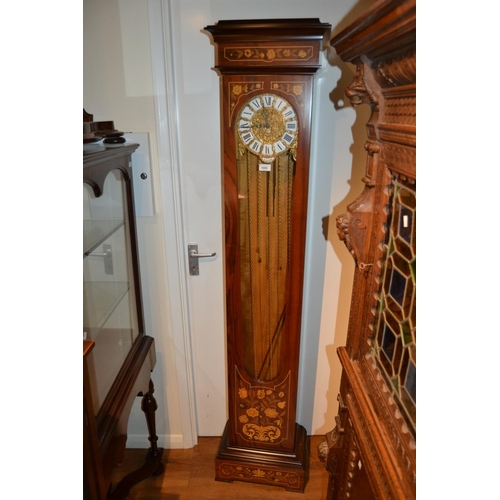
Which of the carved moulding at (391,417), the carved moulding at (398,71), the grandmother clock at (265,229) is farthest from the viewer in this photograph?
the grandmother clock at (265,229)

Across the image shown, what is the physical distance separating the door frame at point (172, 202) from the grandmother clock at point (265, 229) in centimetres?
24

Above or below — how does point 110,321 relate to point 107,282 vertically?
below

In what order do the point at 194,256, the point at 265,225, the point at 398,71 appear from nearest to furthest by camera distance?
the point at 398,71, the point at 265,225, the point at 194,256

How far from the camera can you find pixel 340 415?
1232mm

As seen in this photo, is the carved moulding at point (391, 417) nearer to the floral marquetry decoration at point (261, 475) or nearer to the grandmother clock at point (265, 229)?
the grandmother clock at point (265, 229)

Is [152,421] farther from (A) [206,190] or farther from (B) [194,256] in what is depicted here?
(A) [206,190]

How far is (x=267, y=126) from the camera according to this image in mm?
1593

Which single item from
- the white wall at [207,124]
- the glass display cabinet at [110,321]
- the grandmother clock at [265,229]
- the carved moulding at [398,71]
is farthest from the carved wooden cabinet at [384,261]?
the white wall at [207,124]

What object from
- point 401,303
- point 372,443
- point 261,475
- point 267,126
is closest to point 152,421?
point 261,475

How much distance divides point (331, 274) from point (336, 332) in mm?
314

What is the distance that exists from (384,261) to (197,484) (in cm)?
169

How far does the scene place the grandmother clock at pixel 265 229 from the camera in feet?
4.81

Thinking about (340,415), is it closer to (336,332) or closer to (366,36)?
(336,332)

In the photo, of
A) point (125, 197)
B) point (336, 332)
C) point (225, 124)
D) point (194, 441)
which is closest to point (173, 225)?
point (125, 197)
